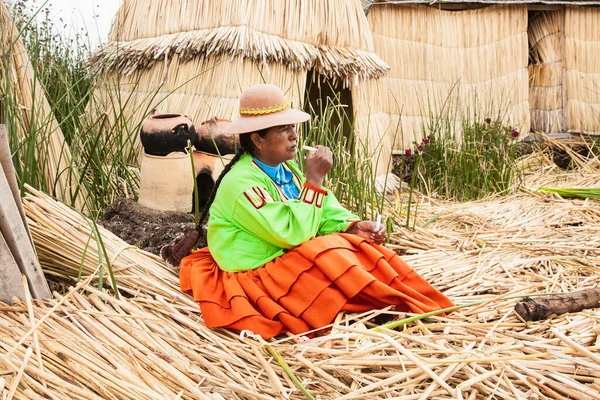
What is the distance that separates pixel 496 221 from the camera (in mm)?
4301

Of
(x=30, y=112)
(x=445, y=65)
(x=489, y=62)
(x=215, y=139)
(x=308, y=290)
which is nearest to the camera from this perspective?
(x=308, y=290)

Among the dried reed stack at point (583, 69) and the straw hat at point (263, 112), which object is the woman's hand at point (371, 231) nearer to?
the straw hat at point (263, 112)

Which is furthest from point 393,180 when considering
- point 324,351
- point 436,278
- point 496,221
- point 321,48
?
point 324,351

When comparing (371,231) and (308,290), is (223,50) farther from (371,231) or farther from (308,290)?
(308,290)

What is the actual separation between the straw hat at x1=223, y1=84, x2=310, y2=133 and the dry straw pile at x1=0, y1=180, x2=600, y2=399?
72 centimetres

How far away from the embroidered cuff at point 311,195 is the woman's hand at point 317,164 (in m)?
0.02

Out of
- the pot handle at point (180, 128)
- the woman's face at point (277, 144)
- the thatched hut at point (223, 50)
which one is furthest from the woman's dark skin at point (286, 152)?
the thatched hut at point (223, 50)

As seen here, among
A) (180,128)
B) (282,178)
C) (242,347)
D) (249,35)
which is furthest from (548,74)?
(242,347)

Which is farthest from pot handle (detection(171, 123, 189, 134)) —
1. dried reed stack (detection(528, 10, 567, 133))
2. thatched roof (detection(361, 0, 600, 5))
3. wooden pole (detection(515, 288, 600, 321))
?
dried reed stack (detection(528, 10, 567, 133))

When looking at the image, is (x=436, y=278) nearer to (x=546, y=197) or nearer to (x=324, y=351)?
(x=324, y=351)

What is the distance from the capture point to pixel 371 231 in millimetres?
2758

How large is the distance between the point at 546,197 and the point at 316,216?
3.00 metres

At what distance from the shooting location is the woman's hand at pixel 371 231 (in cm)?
274

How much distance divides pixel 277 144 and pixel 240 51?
239 cm
